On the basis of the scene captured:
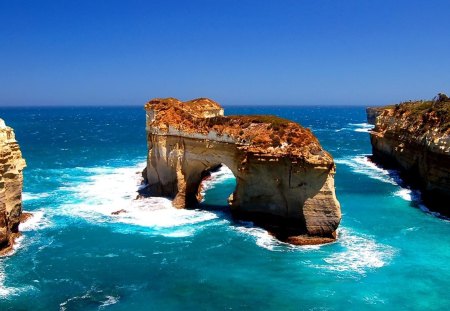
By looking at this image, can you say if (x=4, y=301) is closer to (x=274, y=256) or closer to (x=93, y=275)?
(x=93, y=275)

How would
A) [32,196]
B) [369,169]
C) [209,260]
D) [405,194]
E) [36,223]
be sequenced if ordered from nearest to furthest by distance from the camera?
[209,260], [36,223], [32,196], [405,194], [369,169]

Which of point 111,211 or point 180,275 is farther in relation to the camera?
point 111,211

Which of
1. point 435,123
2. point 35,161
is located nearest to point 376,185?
point 435,123

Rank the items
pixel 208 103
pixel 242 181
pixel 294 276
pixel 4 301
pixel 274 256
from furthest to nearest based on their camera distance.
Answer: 1. pixel 208 103
2. pixel 242 181
3. pixel 274 256
4. pixel 294 276
5. pixel 4 301

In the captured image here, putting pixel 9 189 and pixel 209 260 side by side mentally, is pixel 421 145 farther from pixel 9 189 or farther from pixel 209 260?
pixel 9 189

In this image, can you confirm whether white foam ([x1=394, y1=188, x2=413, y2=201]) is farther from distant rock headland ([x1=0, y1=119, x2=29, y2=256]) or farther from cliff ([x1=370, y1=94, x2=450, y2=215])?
distant rock headland ([x1=0, y1=119, x2=29, y2=256])

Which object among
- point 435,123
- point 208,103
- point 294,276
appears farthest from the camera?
point 208,103

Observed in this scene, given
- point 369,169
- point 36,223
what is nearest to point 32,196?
point 36,223

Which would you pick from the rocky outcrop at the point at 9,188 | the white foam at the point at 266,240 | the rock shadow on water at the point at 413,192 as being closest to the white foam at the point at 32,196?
the rocky outcrop at the point at 9,188
